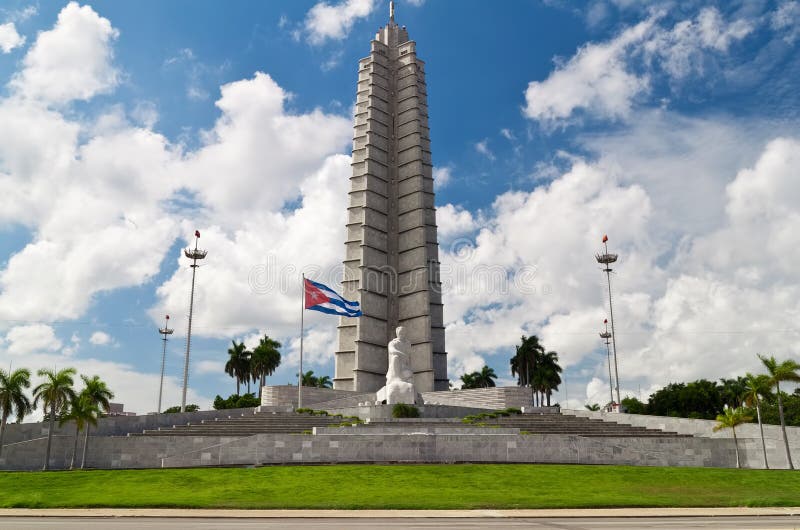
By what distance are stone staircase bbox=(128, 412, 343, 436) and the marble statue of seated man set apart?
4.55 meters

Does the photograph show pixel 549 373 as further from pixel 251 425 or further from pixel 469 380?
pixel 251 425

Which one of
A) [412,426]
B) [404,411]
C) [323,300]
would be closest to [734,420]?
[412,426]

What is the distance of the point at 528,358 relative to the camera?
76.8 metres

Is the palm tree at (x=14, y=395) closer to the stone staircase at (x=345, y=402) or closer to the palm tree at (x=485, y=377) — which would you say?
the stone staircase at (x=345, y=402)

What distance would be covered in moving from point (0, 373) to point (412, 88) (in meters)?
54.4

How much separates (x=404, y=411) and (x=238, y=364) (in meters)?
43.5

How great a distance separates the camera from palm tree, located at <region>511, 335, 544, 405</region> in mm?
76688

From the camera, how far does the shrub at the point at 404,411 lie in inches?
1587

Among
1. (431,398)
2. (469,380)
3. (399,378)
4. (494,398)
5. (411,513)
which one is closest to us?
(411,513)

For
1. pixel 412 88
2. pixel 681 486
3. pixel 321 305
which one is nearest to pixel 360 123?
pixel 412 88

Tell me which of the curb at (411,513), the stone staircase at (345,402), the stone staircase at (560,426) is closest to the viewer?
the curb at (411,513)

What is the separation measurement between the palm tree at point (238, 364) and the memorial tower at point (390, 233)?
19732 mm

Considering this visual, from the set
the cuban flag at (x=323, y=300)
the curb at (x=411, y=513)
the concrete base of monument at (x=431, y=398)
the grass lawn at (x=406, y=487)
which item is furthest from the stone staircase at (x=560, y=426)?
the curb at (x=411, y=513)

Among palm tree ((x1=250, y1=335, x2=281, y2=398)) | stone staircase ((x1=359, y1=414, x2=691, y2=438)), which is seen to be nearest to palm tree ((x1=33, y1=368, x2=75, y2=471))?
A: stone staircase ((x1=359, y1=414, x2=691, y2=438))
